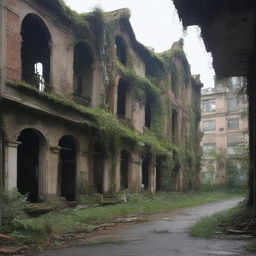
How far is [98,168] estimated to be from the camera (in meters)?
20.8

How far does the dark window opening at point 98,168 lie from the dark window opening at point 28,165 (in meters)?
3.48

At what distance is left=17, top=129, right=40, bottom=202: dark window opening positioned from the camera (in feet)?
57.8

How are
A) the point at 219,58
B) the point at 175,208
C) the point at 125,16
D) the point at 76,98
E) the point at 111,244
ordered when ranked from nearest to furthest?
the point at 111,244, the point at 219,58, the point at 76,98, the point at 175,208, the point at 125,16

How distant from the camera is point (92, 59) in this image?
20297mm

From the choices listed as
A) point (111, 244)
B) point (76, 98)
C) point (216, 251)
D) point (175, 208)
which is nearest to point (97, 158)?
point (76, 98)

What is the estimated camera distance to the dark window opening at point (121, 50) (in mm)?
23516

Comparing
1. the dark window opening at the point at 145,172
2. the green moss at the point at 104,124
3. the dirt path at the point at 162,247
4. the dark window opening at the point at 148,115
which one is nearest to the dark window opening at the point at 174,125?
the dark window opening at the point at 148,115

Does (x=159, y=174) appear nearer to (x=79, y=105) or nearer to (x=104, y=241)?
(x=79, y=105)

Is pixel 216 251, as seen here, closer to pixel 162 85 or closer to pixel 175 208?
pixel 175 208

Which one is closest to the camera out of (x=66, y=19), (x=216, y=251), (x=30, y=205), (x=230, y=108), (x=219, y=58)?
(x=216, y=251)

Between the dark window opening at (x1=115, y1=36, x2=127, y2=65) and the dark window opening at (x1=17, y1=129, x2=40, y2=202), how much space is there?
831 cm

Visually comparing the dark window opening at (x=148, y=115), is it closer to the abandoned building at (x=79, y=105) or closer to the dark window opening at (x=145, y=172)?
the abandoned building at (x=79, y=105)

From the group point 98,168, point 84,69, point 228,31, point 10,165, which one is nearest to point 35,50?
point 84,69

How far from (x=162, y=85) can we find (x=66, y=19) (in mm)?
12095
